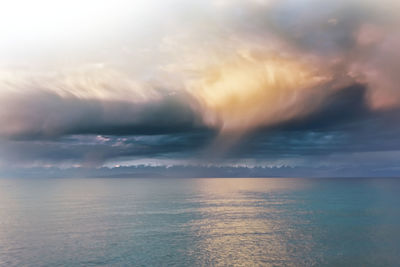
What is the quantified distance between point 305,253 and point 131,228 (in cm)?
4348

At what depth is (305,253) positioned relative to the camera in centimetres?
5791

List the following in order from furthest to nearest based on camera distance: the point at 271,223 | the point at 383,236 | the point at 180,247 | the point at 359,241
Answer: the point at 271,223
the point at 383,236
the point at 359,241
the point at 180,247

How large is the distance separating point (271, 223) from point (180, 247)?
35.0 meters

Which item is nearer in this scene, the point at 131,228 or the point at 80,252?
the point at 80,252

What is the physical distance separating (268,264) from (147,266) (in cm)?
1980

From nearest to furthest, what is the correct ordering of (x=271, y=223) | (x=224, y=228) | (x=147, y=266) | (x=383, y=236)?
(x=147, y=266)
(x=383, y=236)
(x=224, y=228)
(x=271, y=223)

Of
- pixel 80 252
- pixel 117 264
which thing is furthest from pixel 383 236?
pixel 80 252

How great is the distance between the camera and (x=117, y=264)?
2039 inches

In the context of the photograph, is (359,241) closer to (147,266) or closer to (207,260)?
(207,260)

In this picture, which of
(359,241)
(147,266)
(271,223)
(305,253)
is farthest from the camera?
(271,223)

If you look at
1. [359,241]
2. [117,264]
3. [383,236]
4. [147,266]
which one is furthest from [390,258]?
[117,264]

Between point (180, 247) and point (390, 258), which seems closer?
point (390, 258)

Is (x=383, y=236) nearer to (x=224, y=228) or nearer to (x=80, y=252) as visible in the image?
(x=224, y=228)

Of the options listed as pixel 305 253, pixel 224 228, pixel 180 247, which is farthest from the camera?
pixel 224 228
